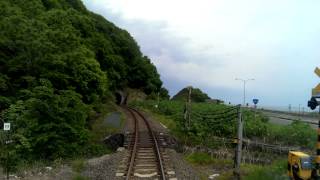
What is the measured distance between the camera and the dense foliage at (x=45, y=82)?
20938mm

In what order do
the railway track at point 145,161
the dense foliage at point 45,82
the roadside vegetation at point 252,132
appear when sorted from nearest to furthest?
the railway track at point 145,161 → the dense foliage at point 45,82 → the roadside vegetation at point 252,132

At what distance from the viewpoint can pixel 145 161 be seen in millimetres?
19344

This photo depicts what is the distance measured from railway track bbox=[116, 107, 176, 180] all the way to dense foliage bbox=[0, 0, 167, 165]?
8.95 ft

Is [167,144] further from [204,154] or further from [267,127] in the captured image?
[267,127]

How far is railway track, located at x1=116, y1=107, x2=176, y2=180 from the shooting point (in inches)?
646

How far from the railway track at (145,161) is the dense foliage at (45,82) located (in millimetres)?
2729

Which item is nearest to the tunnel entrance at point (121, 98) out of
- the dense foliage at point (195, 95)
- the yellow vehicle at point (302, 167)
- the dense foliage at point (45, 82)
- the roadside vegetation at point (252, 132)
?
the dense foliage at point (195, 95)

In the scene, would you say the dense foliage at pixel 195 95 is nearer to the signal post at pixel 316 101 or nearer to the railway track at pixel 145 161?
the railway track at pixel 145 161

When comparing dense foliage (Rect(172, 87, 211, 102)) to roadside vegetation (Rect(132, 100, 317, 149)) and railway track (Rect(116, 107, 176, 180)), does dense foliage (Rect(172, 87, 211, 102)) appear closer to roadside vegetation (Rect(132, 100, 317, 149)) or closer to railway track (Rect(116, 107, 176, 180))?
roadside vegetation (Rect(132, 100, 317, 149))

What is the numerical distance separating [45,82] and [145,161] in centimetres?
685

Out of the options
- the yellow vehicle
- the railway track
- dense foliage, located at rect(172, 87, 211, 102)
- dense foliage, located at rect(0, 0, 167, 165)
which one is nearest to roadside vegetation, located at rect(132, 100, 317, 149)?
the railway track

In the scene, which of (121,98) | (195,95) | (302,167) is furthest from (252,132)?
(195,95)

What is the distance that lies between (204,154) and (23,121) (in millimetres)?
7868

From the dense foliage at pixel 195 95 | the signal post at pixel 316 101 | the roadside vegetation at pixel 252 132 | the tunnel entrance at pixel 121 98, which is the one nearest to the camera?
the signal post at pixel 316 101
